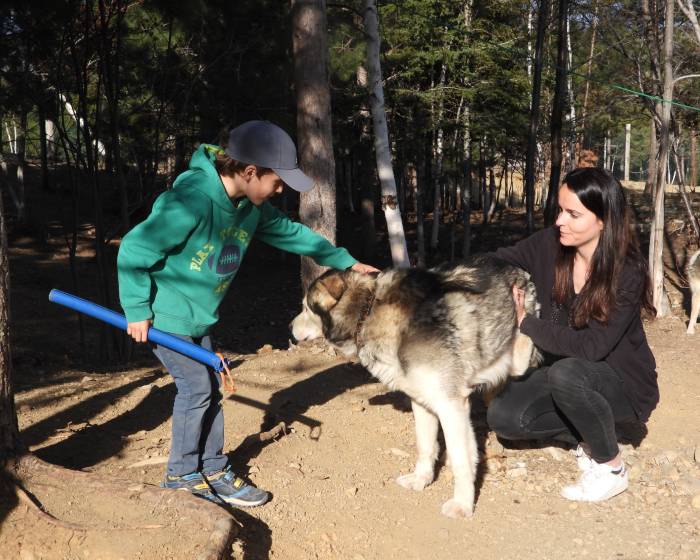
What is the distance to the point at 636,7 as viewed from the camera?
1074cm

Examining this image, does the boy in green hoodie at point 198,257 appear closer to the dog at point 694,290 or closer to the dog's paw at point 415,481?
the dog's paw at point 415,481

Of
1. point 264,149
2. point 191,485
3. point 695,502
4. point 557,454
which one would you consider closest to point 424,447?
point 557,454

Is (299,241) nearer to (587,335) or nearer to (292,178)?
(292,178)

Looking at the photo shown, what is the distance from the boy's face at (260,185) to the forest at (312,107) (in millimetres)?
851

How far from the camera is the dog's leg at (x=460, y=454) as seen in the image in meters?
3.70

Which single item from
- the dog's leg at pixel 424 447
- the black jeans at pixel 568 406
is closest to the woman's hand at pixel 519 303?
the black jeans at pixel 568 406

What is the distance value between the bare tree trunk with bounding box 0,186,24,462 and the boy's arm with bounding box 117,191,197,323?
69 cm

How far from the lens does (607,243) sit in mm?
3645

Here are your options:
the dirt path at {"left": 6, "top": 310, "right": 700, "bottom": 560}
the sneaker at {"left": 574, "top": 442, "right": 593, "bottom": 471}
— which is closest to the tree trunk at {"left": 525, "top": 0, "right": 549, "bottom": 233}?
the dirt path at {"left": 6, "top": 310, "right": 700, "bottom": 560}

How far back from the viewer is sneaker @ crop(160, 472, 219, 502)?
3.56 meters

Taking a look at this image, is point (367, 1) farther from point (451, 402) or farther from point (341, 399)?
point (451, 402)

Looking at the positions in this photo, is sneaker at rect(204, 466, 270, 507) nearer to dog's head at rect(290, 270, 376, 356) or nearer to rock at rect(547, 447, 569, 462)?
dog's head at rect(290, 270, 376, 356)

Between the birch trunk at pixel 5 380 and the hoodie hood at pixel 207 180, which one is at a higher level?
the hoodie hood at pixel 207 180

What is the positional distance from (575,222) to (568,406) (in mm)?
1107
